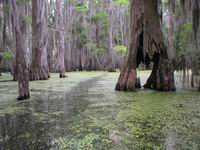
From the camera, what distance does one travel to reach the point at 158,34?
10141 millimetres

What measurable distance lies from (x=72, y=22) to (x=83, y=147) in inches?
1222

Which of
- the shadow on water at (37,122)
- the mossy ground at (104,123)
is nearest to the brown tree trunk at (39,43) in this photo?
the shadow on water at (37,122)

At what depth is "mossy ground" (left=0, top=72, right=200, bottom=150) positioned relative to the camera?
4.21 meters

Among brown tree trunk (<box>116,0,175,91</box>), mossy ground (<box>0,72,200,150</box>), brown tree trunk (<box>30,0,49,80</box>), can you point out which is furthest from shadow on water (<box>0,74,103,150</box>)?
brown tree trunk (<box>30,0,49,80</box>)

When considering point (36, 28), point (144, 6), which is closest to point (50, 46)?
point (36, 28)

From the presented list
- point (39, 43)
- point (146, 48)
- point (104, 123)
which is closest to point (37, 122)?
point (104, 123)

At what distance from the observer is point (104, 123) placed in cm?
542

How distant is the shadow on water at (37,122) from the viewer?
4.39 meters

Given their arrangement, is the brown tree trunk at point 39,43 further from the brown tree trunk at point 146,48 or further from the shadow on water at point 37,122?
the shadow on water at point 37,122

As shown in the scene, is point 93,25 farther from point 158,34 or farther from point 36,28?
point 158,34

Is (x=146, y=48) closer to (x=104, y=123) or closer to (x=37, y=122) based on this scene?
(x=104, y=123)

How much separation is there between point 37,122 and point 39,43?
12.5 m

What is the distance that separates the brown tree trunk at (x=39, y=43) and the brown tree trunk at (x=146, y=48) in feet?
23.7

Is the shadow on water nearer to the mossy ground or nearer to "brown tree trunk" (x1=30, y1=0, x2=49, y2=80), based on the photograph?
the mossy ground
